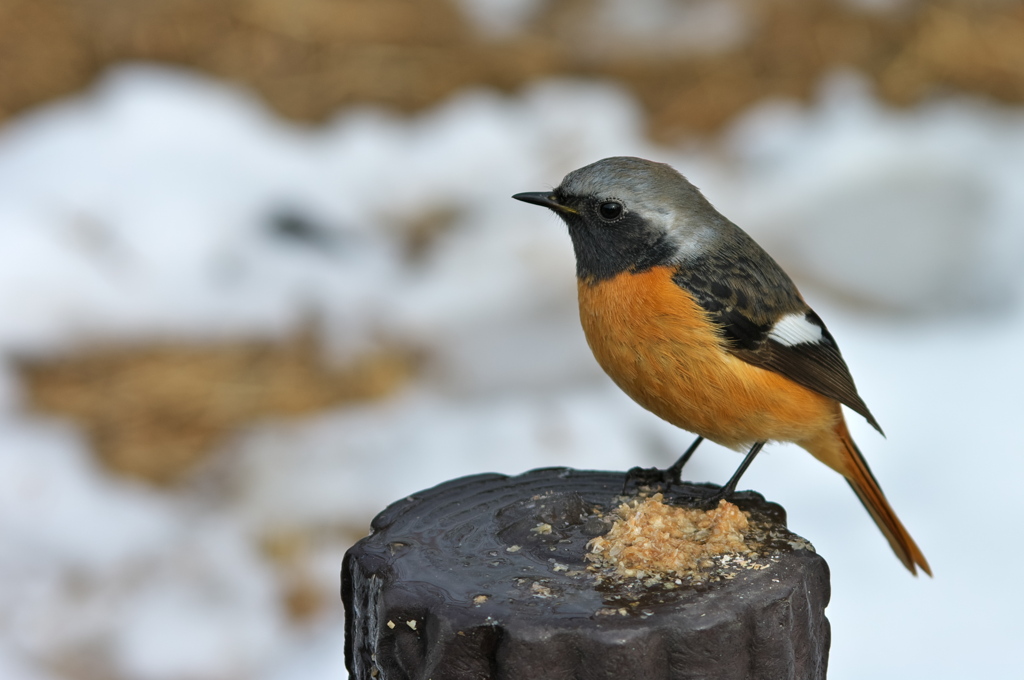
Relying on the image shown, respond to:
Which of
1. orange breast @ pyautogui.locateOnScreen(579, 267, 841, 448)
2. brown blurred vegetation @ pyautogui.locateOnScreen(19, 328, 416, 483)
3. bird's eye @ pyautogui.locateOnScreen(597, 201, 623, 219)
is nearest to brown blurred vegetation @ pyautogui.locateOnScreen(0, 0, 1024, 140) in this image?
brown blurred vegetation @ pyautogui.locateOnScreen(19, 328, 416, 483)

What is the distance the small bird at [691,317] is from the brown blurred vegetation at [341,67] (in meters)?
3.37

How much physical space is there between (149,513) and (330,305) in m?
1.62

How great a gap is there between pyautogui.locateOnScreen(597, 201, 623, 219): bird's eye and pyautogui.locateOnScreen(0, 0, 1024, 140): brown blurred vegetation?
4.40 m

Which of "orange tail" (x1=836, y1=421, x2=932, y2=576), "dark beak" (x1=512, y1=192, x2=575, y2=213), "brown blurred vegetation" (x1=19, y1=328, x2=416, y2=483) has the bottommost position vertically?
"orange tail" (x1=836, y1=421, x2=932, y2=576)

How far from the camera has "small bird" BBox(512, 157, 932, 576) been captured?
329cm

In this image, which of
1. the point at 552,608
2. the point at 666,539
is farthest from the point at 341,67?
the point at 552,608

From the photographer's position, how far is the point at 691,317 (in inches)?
130

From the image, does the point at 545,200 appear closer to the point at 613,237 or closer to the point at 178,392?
the point at 613,237

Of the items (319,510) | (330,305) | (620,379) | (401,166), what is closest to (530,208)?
(401,166)

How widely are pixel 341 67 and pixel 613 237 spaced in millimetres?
4542

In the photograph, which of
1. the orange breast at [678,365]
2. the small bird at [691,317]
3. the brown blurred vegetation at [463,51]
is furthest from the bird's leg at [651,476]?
the brown blurred vegetation at [463,51]

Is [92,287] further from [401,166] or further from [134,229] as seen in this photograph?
[401,166]

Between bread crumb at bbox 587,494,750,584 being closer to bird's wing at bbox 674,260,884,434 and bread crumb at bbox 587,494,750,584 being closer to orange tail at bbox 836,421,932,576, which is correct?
bird's wing at bbox 674,260,884,434

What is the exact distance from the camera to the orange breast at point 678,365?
3.28 metres
